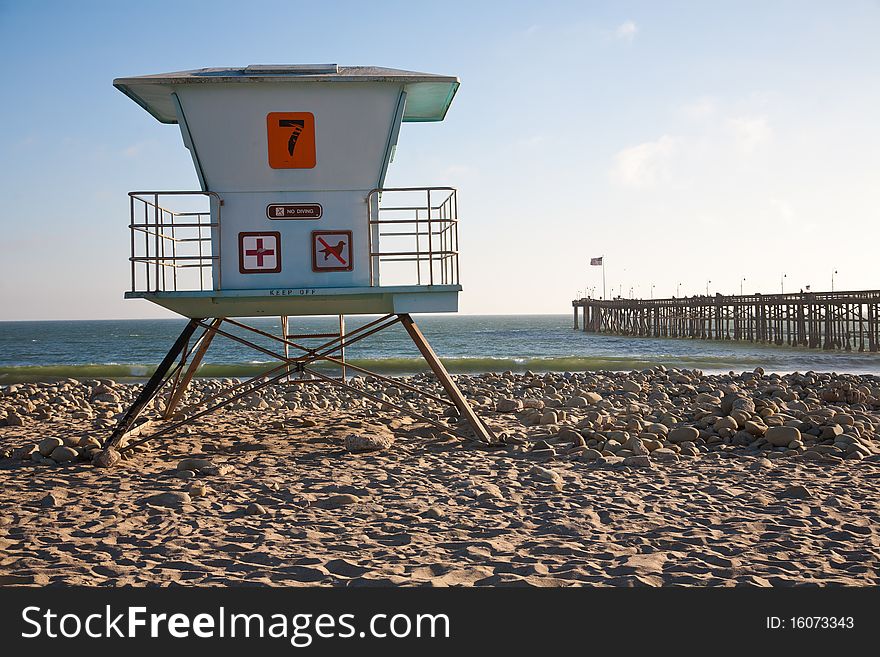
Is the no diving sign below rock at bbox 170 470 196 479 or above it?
above

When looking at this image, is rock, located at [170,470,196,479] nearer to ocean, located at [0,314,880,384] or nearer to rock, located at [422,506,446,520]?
rock, located at [422,506,446,520]

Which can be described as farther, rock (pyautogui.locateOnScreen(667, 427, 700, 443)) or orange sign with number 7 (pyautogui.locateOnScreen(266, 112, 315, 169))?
A: rock (pyautogui.locateOnScreen(667, 427, 700, 443))

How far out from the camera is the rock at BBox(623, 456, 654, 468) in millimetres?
7844

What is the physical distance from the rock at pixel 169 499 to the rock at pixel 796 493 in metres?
5.30

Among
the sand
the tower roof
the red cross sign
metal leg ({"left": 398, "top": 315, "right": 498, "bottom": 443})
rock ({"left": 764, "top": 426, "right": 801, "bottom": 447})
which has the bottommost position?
the sand

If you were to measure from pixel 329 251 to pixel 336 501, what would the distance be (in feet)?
10.8

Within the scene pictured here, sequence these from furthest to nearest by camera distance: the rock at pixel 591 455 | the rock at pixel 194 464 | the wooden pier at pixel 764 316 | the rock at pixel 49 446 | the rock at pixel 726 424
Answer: the wooden pier at pixel 764 316 → the rock at pixel 726 424 → the rock at pixel 49 446 → the rock at pixel 591 455 → the rock at pixel 194 464

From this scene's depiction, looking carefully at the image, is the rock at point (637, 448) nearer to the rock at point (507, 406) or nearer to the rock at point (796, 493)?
the rock at point (796, 493)

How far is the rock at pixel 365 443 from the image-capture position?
8.72 meters

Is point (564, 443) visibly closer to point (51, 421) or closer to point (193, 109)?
point (193, 109)

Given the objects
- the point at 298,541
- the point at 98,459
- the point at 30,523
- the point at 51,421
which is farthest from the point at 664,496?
the point at 51,421

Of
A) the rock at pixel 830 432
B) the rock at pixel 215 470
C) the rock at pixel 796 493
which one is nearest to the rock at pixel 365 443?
the rock at pixel 215 470

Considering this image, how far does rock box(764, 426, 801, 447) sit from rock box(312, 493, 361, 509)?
5169 millimetres

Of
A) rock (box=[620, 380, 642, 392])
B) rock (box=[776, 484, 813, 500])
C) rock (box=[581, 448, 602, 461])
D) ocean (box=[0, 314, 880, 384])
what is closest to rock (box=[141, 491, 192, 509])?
rock (box=[581, 448, 602, 461])
